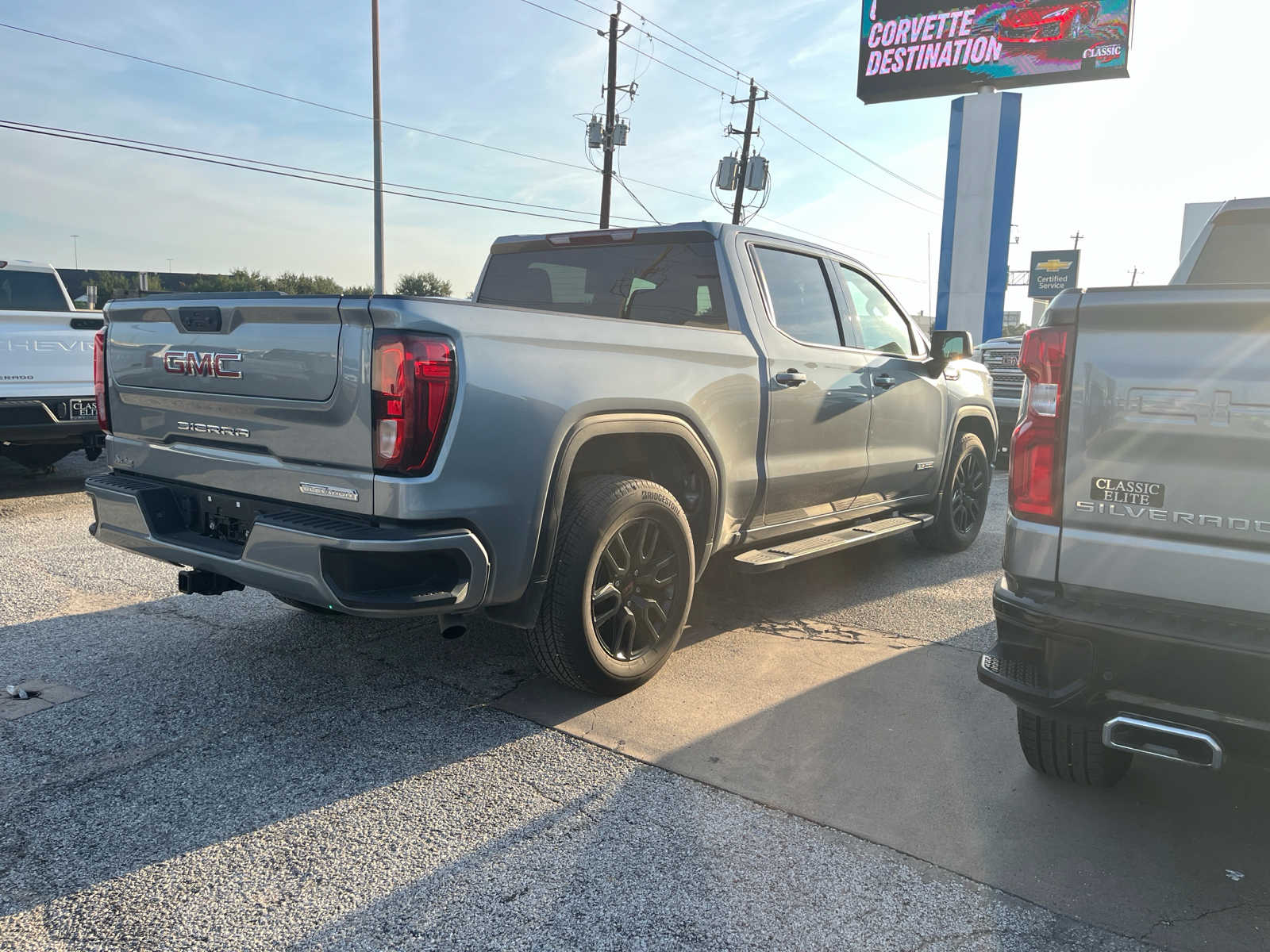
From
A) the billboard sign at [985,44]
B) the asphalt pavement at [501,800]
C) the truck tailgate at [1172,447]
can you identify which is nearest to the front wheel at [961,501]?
the asphalt pavement at [501,800]

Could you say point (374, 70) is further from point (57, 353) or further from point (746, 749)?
point (746, 749)

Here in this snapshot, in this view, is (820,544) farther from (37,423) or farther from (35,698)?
(37,423)

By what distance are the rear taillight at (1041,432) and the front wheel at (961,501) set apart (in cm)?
365

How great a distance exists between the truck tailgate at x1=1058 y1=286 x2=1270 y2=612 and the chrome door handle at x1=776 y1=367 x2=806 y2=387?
74.4 inches

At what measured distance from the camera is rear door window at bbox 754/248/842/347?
15.0 ft

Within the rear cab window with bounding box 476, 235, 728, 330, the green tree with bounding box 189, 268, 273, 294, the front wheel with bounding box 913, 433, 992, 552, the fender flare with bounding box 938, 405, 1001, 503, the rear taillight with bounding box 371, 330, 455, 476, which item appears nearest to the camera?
the rear taillight with bounding box 371, 330, 455, 476

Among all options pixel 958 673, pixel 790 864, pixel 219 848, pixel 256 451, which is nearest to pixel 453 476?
pixel 256 451

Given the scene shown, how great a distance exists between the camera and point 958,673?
4125mm

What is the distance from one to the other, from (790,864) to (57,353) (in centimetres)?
717

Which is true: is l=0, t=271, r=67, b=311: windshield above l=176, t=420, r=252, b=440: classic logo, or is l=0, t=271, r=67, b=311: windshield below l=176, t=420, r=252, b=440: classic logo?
above

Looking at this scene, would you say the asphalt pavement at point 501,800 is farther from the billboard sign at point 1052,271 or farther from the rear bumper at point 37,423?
the billboard sign at point 1052,271

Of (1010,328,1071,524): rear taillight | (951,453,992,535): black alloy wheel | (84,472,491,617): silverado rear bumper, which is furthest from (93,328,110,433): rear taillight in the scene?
(951,453,992,535): black alloy wheel

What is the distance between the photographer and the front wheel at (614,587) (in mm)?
3348

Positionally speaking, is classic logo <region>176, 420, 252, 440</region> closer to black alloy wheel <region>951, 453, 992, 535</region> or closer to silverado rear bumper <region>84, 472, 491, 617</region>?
silverado rear bumper <region>84, 472, 491, 617</region>
